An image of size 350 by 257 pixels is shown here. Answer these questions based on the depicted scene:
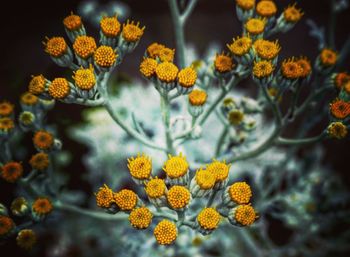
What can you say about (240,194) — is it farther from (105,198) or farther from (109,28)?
(109,28)

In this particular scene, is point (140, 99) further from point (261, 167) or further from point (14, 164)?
point (14, 164)

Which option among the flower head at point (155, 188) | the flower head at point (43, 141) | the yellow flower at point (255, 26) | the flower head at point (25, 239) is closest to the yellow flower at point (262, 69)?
the yellow flower at point (255, 26)

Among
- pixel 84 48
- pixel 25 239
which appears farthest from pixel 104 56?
pixel 25 239

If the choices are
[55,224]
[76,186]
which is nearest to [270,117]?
[76,186]

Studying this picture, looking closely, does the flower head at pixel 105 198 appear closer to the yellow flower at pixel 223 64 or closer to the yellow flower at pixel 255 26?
the yellow flower at pixel 223 64

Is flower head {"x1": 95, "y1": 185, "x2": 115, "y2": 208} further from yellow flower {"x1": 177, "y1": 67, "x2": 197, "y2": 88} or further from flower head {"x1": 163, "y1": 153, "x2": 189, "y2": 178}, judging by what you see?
yellow flower {"x1": 177, "y1": 67, "x2": 197, "y2": 88}
